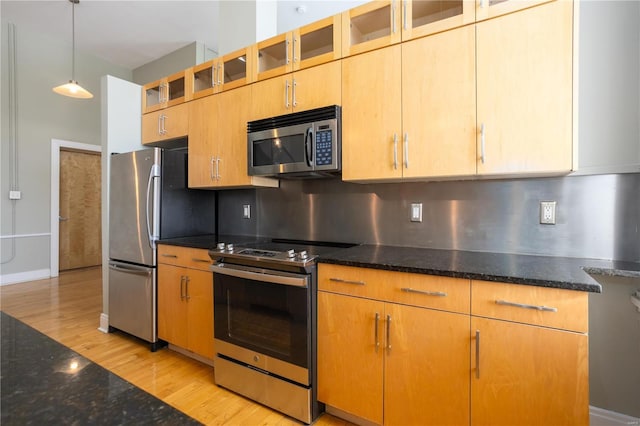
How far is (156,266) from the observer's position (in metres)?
2.60

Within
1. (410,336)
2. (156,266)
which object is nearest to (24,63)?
(156,266)

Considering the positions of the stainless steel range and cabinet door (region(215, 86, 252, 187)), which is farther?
cabinet door (region(215, 86, 252, 187))

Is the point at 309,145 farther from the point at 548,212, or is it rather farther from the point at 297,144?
the point at 548,212

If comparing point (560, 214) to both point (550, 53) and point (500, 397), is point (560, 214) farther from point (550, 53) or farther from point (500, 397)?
point (500, 397)

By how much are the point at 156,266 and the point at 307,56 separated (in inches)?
81.5

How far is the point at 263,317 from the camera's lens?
1.89 meters

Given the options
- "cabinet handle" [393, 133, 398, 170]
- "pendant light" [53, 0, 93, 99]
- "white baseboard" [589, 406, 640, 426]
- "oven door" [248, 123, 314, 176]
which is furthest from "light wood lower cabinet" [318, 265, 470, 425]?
"pendant light" [53, 0, 93, 99]

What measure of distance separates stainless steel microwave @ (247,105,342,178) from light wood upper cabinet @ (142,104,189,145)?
3.01 feet

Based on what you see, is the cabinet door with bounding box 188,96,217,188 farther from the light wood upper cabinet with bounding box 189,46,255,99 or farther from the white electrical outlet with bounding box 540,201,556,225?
the white electrical outlet with bounding box 540,201,556,225

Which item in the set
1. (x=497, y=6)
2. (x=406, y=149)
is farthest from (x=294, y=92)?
(x=497, y=6)

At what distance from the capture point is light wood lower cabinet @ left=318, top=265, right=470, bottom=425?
1.42 metres

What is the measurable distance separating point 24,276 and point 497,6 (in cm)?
640

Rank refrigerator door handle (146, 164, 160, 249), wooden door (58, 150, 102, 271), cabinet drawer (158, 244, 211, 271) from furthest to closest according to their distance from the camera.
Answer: wooden door (58, 150, 102, 271) < refrigerator door handle (146, 164, 160, 249) < cabinet drawer (158, 244, 211, 271)

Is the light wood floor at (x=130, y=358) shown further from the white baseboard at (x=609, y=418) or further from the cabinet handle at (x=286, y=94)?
the cabinet handle at (x=286, y=94)
